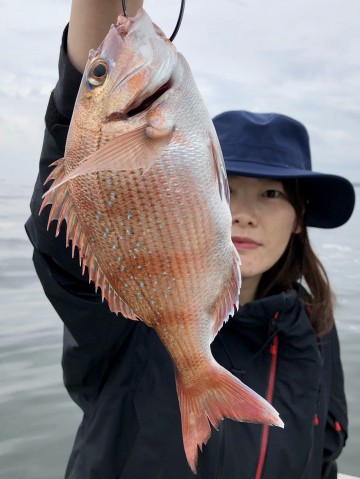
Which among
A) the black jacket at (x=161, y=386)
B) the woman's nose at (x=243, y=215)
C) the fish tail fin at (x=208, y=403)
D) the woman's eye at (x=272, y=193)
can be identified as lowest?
the black jacket at (x=161, y=386)

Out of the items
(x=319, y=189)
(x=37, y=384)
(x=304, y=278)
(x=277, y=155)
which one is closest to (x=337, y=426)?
(x=304, y=278)

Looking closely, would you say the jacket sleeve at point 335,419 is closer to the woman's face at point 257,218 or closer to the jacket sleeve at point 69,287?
the woman's face at point 257,218

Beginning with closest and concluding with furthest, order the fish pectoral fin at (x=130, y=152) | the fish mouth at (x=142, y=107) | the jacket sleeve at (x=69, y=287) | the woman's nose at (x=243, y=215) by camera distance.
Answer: the fish pectoral fin at (x=130, y=152) < the fish mouth at (x=142, y=107) < the jacket sleeve at (x=69, y=287) < the woman's nose at (x=243, y=215)

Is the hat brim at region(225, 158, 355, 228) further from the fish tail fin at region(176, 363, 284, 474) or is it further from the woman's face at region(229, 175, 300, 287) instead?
the fish tail fin at region(176, 363, 284, 474)

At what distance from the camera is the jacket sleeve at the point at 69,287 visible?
1.38 meters

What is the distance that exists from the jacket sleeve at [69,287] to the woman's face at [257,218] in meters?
0.54

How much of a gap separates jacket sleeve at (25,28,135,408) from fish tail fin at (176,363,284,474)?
19.0 inches

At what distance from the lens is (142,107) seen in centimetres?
116

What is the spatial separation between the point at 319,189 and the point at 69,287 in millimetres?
1178

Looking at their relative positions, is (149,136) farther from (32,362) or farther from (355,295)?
(355,295)

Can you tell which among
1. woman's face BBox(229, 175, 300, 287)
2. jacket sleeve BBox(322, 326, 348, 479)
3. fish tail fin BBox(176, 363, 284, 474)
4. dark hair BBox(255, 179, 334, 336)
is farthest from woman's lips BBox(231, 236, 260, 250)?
fish tail fin BBox(176, 363, 284, 474)

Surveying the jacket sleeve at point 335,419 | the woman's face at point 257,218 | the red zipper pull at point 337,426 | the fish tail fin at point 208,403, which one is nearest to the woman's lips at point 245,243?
the woman's face at point 257,218

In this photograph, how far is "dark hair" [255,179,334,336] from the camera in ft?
7.95

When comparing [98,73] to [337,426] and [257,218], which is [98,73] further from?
[337,426]
